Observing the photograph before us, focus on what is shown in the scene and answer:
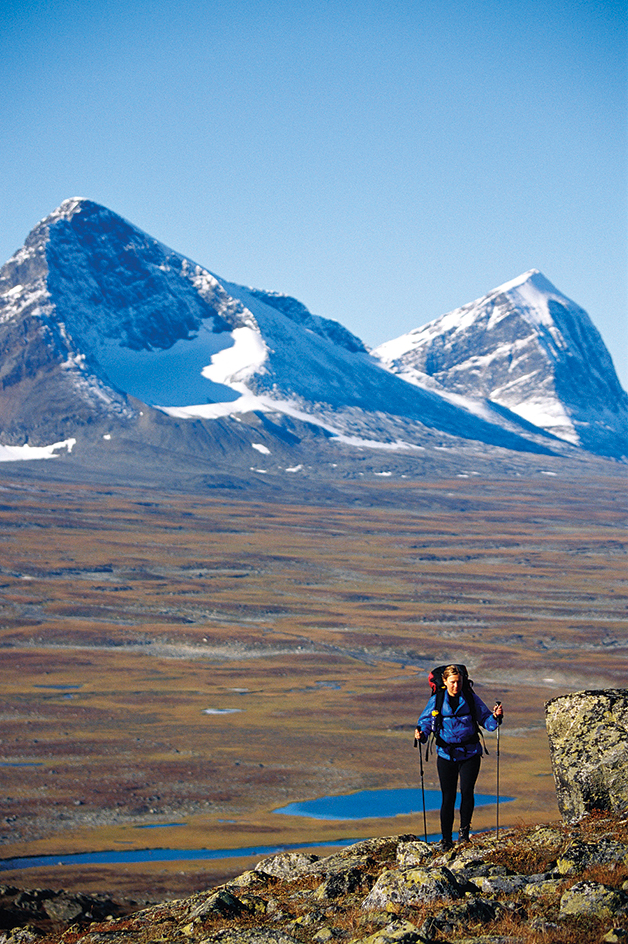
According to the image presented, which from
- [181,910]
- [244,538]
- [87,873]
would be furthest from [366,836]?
[244,538]

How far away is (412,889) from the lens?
1036 centimetres

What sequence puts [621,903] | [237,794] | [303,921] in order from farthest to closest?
[237,794] → [303,921] → [621,903]

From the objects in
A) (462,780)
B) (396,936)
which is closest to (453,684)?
(462,780)

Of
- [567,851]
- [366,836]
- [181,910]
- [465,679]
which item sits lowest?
[366,836]

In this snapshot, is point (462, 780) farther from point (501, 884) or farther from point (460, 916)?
point (460, 916)

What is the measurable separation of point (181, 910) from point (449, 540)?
141244mm

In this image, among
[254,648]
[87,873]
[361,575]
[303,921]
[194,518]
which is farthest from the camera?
[194,518]

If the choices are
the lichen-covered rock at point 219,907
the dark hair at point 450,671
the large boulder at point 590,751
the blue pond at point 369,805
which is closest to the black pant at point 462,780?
the dark hair at point 450,671

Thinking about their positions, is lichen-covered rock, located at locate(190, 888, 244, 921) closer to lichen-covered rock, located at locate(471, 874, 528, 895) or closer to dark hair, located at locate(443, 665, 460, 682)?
lichen-covered rock, located at locate(471, 874, 528, 895)

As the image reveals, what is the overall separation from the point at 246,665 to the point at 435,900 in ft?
206

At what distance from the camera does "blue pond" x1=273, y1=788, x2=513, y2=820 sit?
43.0 metres

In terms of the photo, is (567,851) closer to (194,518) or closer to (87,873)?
(87,873)

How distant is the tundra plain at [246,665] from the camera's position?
1631 inches

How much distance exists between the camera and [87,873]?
33500mm
